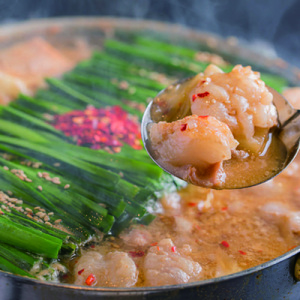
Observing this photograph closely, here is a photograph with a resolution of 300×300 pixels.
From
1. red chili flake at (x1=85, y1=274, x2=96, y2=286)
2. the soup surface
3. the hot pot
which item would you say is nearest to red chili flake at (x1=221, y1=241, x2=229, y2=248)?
the soup surface

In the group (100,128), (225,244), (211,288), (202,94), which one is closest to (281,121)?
(202,94)

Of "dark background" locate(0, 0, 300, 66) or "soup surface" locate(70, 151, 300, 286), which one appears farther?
"dark background" locate(0, 0, 300, 66)

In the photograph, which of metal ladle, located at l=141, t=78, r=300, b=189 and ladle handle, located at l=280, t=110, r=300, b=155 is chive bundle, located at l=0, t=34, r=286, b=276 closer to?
metal ladle, located at l=141, t=78, r=300, b=189

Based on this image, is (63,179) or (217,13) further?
(217,13)

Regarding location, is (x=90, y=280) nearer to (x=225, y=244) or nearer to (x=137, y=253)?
(x=137, y=253)

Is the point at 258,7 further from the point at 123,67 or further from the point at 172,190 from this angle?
the point at 172,190

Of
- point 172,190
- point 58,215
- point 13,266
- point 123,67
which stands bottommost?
point 13,266

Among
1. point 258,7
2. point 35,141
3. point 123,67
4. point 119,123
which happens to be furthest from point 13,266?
point 258,7

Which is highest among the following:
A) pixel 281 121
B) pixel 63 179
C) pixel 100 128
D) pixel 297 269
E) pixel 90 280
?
pixel 281 121
